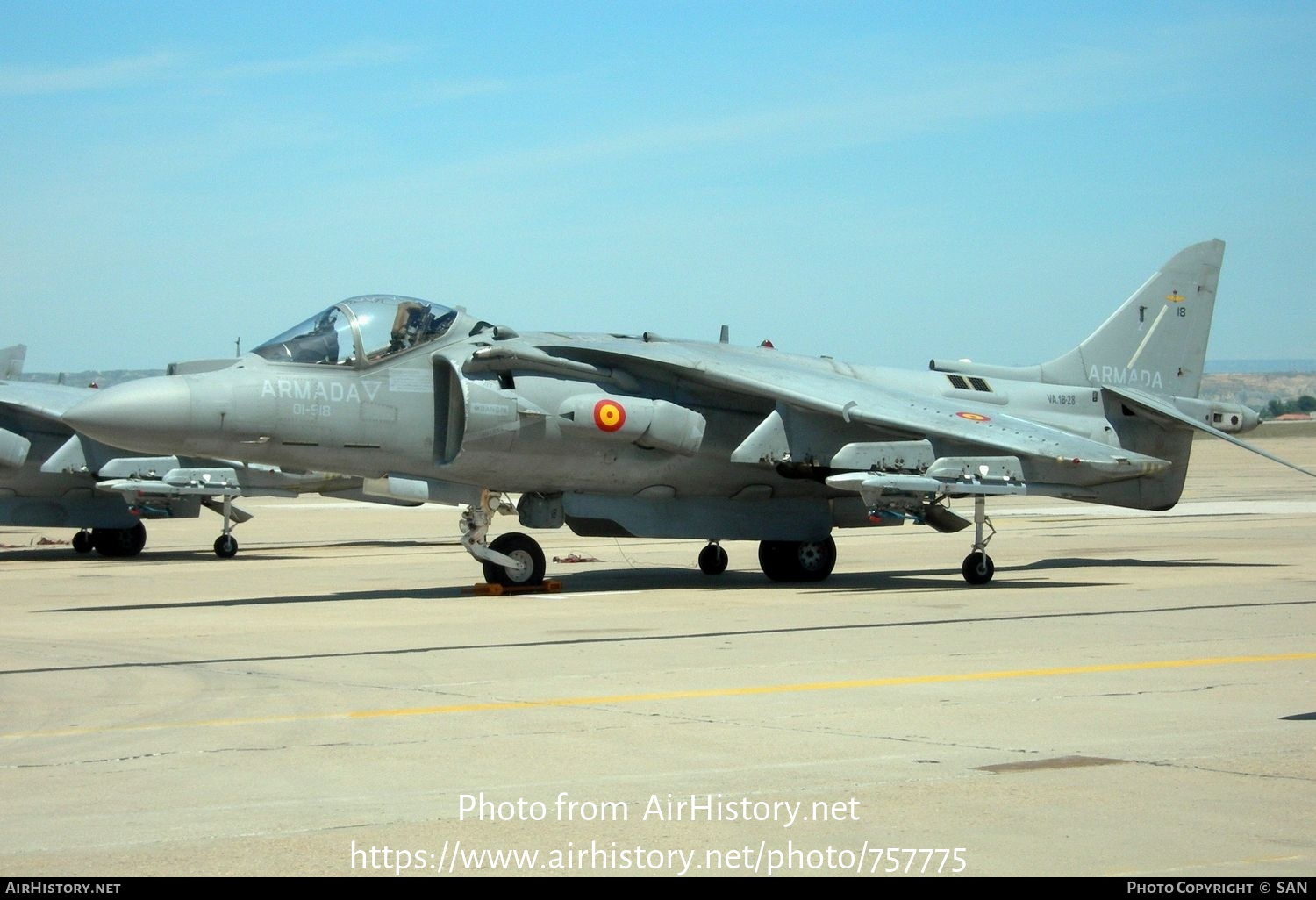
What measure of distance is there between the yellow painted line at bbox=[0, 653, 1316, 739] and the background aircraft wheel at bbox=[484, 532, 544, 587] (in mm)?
7104

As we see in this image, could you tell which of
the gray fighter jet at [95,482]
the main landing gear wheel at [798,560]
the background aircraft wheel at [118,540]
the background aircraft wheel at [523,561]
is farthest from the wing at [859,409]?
the background aircraft wheel at [118,540]

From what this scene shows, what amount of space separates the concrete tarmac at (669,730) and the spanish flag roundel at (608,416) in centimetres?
185

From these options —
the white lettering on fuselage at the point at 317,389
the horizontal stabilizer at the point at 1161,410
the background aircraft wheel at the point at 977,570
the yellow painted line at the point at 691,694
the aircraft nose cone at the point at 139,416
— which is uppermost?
the horizontal stabilizer at the point at 1161,410

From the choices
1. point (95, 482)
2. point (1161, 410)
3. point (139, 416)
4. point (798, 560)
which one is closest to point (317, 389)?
point (139, 416)

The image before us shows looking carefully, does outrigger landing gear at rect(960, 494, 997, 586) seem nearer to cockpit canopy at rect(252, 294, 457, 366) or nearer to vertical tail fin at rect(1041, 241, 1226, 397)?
vertical tail fin at rect(1041, 241, 1226, 397)

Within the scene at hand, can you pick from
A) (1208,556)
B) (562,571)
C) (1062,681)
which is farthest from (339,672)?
(1208,556)

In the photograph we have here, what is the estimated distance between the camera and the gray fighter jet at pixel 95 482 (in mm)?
23031

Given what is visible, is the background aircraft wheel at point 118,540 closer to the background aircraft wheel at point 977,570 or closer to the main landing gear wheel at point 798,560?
the main landing gear wheel at point 798,560

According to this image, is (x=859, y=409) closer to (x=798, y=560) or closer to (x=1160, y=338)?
(x=798, y=560)

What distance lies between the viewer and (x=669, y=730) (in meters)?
7.89

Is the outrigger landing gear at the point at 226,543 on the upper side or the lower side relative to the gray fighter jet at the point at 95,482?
lower

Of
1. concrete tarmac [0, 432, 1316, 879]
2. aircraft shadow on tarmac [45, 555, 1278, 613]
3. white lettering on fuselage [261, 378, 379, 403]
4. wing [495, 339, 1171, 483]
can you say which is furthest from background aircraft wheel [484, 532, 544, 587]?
white lettering on fuselage [261, 378, 379, 403]

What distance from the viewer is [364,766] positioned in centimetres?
699

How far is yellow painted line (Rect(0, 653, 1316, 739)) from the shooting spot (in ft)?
26.9
